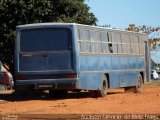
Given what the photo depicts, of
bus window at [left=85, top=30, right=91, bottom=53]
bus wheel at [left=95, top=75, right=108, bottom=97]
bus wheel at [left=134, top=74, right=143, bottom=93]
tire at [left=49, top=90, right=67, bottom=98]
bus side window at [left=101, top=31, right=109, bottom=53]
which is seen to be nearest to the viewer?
bus window at [left=85, top=30, right=91, bottom=53]

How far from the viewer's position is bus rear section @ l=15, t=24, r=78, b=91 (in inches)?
845

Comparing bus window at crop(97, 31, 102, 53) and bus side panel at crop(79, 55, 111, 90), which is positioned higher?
bus window at crop(97, 31, 102, 53)

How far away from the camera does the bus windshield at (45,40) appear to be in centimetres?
2156

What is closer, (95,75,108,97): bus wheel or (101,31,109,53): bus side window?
(95,75,108,97): bus wheel

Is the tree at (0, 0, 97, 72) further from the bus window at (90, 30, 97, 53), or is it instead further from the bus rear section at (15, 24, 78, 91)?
the bus rear section at (15, 24, 78, 91)

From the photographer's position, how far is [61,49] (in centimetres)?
2155

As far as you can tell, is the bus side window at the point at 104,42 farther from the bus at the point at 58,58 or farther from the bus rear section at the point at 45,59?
the bus rear section at the point at 45,59

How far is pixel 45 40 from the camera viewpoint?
2172 cm

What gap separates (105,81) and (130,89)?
5.50 metres

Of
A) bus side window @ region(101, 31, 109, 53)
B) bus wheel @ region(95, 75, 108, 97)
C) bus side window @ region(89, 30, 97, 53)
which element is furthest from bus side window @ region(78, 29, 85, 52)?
bus wheel @ region(95, 75, 108, 97)

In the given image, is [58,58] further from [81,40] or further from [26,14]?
[26,14]

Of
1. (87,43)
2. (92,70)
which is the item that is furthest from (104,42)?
(92,70)

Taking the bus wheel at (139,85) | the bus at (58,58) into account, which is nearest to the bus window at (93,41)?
the bus at (58,58)

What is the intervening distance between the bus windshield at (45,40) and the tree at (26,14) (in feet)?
22.7
